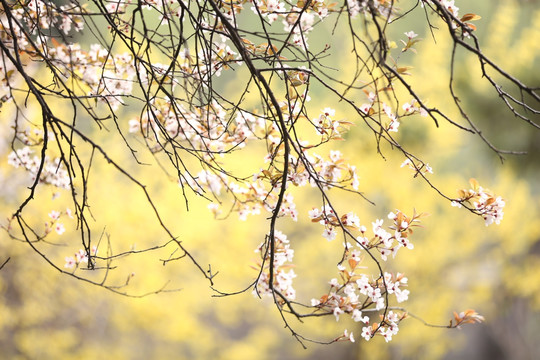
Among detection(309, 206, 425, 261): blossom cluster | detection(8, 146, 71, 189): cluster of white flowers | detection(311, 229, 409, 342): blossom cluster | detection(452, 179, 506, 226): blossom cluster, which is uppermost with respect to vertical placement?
detection(8, 146, 71, 189): cluster of white flowers

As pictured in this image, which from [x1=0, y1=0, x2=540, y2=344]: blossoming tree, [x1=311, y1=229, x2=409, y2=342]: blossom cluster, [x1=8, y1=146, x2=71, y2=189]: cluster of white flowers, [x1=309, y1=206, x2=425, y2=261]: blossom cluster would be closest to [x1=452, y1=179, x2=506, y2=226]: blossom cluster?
[x1=0, y1=0, x2=540, y2=344]: blossoming tree

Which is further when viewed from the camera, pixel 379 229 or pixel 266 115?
pixel 266 115

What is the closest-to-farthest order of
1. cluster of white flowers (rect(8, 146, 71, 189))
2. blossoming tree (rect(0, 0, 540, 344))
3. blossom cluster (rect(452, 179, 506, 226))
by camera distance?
1. blossoming tree (rect(0, 0, 540, 344))
2. blossom cluster (rect(452, 179, 506, 226))
3. cluster of white flowers (rect(8, 146, 71, 189))

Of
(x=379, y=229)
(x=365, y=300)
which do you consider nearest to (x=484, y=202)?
(x=379, y=229)

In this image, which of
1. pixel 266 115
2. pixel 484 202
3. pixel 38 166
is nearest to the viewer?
pixel 484 202

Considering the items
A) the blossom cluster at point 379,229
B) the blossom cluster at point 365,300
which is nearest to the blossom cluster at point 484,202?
the blossom cluster at point 379,229

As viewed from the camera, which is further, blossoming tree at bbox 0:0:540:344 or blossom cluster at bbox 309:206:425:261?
blossom cluster at bbox 309:206:425:261

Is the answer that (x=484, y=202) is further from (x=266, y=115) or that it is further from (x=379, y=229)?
(x=266, y=115)

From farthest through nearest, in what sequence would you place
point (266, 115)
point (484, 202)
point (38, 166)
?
1. point (38, 166)
2. point (266, 115)
3. point (484, 202)

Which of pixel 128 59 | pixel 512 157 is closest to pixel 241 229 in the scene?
pixel 512 157

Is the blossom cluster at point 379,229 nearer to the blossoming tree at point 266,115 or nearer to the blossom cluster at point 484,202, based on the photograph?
the blossoming tree at point 266,115

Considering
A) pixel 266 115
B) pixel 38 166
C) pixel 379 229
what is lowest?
pixel 379 229

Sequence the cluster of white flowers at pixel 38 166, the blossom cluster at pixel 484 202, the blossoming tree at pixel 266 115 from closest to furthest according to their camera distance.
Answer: the blossoming tree at pixel 266 115 → the blossom cluster at pixel 484 202 → the cluster of white flowers at pixel 38 166

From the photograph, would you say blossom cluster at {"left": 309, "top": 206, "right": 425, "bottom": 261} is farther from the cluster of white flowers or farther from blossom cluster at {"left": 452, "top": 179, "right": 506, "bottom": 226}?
the cluster of white flowers
